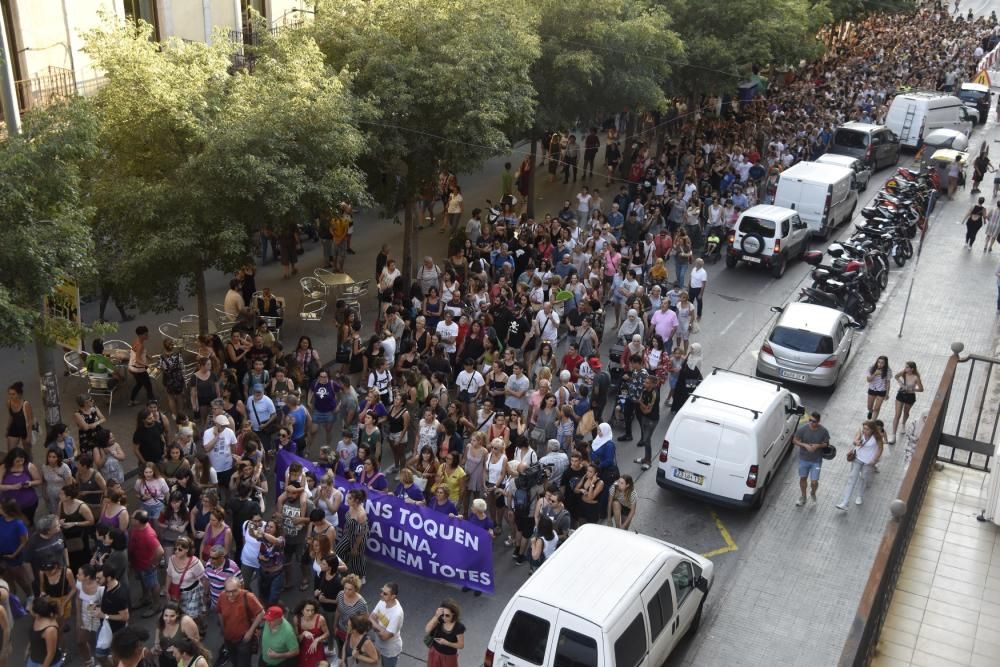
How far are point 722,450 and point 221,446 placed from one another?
7.01 m

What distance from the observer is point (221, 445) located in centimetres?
1391

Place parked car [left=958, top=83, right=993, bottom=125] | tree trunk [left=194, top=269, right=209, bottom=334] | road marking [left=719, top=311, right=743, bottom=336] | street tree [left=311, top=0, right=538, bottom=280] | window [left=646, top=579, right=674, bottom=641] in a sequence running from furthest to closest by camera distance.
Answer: parked car [left=958, top=83, right=993, bottom=125], road marking [left=719, top=311, right=743, bottom=336], street tree [left=311, top=0, right=538, bottom=280], tree trunk [left=194, top=269, right=209, bottom=334], window [left=646, top=579, right=674, bottom=641]

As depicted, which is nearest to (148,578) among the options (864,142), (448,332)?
(448,332)

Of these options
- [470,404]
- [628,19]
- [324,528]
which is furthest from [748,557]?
[628,19]

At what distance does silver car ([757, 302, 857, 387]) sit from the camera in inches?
776

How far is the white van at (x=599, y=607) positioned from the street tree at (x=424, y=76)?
11.5 m

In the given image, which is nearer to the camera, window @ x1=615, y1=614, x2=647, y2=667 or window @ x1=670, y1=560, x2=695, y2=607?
window @ x1=615, y1=614, x2=647, y2=667

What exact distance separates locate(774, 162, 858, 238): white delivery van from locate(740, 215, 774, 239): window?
243 cm

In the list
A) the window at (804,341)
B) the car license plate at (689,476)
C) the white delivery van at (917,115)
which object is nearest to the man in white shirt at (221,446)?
the car license plate at (689,476)

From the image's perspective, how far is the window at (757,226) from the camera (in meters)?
26.4

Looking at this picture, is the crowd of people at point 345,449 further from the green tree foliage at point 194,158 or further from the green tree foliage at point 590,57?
the green tree foliage at point 590,57

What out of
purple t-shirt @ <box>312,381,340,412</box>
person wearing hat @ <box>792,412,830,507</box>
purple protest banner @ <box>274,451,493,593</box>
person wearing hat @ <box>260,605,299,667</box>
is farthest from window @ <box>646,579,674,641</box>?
purple t-shirt @ <box>312,381,340,412</box>

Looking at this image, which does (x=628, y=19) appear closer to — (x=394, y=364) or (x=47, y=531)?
(x=394, y=364)

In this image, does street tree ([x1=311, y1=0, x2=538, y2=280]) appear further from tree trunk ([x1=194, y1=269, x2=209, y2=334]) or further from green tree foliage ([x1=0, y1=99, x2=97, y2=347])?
green tree foliage ([x1=0, y1=99, x2=97, y2=347])
